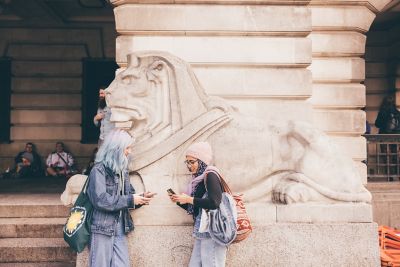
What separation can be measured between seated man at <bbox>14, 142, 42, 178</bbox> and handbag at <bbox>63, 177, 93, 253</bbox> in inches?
391

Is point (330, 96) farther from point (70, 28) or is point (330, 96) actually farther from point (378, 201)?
point (70, 28)

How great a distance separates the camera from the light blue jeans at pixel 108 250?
15.0 ft

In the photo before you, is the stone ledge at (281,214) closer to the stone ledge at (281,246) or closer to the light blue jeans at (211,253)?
the stone ledge at (281,246)

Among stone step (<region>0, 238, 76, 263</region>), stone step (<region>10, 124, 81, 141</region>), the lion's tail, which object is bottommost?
stone step (<region>0, 238, 76, 263</region>)

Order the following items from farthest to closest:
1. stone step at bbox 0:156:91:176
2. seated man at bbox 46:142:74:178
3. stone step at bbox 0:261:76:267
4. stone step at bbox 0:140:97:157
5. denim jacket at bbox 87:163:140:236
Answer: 1. stone step at bbox 0:140:97:157
2. stone step at bbox 0:156:91:176
3. seated man at bbox 46:142:74:178
4. stone step at bbox 0:261:76:267
5. denim jacket at bbox 87:163:140:236

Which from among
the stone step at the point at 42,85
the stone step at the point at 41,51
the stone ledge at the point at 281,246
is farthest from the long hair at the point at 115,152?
the stone step at the point at 41,51

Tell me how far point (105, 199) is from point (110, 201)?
0.05m

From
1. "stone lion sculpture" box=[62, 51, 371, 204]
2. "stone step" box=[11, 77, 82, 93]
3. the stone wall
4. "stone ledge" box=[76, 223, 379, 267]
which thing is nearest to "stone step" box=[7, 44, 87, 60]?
"stone step" box=[11, 77, 82, 93]

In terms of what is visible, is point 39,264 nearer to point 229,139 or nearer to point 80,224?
point 80,224

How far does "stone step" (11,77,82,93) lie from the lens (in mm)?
15242

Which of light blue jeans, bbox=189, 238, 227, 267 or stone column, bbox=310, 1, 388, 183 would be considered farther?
stone column, bbox=310, 1, 388, 183

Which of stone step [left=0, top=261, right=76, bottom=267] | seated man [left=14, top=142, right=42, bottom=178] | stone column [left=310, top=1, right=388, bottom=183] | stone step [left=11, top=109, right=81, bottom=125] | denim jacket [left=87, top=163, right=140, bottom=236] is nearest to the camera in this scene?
denim jacket [left=87, top=163, right=140, bottom=236]

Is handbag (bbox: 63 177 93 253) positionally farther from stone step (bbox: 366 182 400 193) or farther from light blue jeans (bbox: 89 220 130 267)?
stone step (bbox: 366 182 400 193)

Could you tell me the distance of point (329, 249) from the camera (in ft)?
18.3
